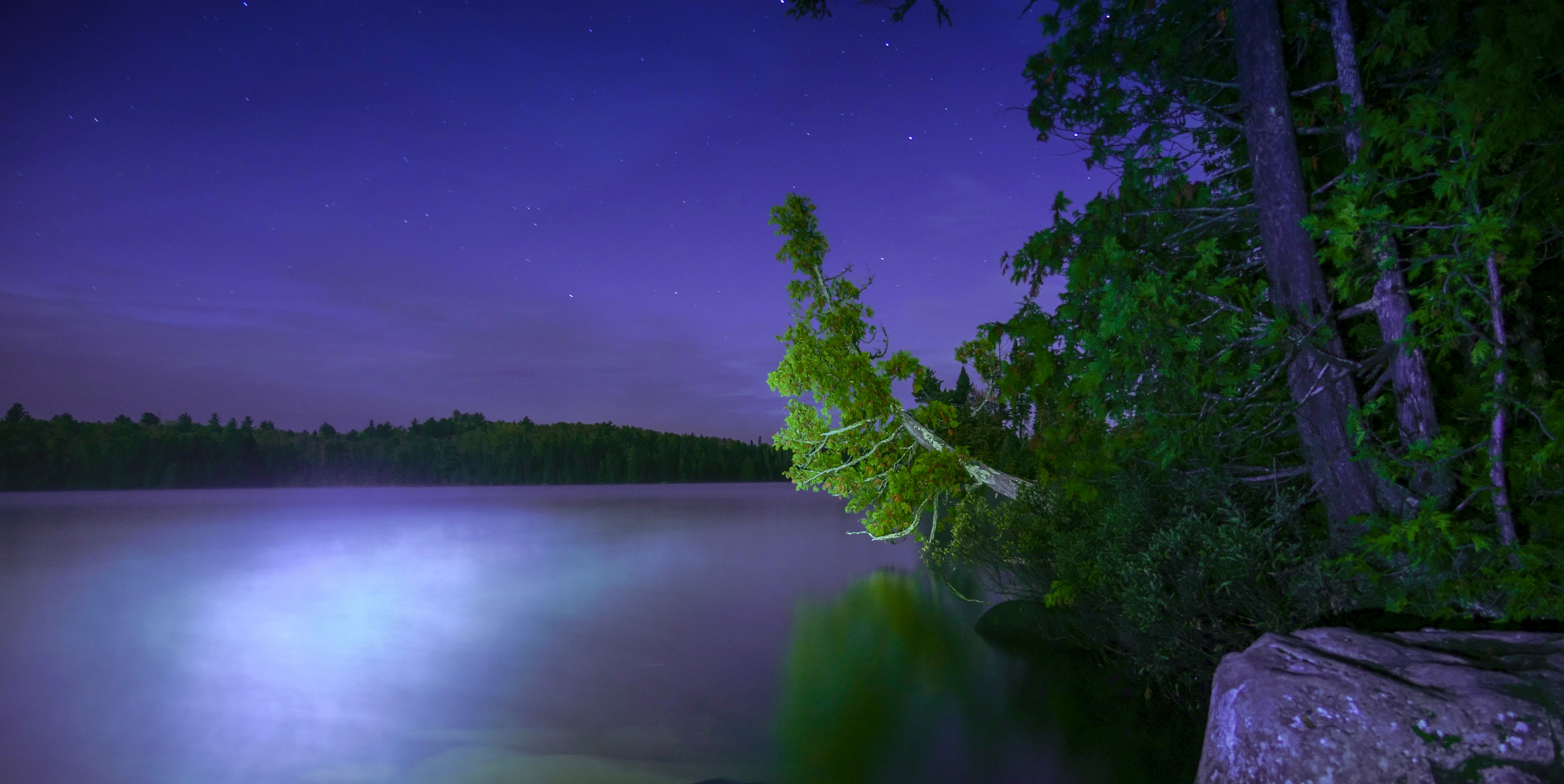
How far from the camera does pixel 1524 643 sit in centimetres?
376

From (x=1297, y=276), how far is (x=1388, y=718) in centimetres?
349

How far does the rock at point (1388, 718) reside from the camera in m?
2.96

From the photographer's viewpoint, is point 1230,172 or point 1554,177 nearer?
point 1554,177

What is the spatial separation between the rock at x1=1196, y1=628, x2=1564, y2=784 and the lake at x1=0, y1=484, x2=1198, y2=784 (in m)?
2.48

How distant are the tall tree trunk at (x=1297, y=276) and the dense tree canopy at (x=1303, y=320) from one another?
2 cm

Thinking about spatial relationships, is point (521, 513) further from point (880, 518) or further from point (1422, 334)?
point (1422, 334)

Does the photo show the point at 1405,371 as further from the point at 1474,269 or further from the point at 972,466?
the point at 972,466

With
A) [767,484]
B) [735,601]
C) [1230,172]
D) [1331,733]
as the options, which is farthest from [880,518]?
[767,484]

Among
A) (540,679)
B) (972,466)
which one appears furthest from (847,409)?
(540,679)

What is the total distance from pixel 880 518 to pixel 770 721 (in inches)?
192

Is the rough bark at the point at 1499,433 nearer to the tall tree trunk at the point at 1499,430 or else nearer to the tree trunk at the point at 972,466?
the tall tree trunk at the point at 1499,430

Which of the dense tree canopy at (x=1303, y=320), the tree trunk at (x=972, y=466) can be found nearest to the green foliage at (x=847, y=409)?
the tree trunk at (x=972, y=466)

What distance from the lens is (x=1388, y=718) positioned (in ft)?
10.2

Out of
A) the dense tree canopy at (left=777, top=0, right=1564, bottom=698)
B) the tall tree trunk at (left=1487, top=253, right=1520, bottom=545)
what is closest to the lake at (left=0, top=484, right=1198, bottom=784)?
the dense tree canopy at (left=777, top=0, right=1564, bottom=698)
